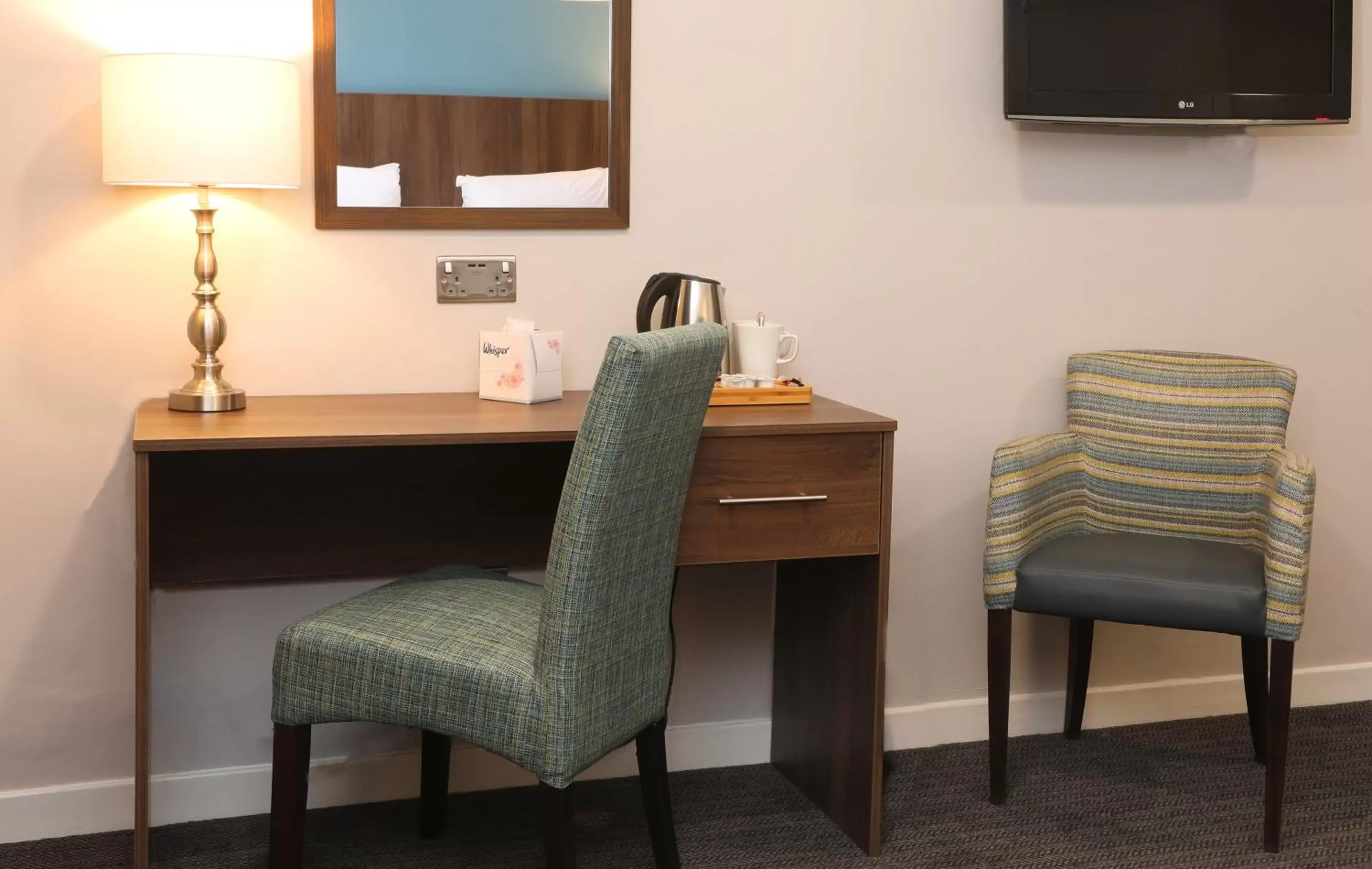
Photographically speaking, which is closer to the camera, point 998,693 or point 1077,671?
point 998,693

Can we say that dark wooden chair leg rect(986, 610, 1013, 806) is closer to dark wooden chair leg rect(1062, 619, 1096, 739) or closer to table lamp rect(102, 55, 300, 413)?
dark wooden chair leg rect(1062, 619, 1096, 739)

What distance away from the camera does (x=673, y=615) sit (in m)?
2.52

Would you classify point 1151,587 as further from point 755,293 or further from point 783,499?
point 755,293

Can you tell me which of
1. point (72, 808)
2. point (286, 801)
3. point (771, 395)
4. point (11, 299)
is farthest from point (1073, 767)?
point (11, 299)

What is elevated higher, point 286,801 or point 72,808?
point 286,801

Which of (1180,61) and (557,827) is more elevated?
(1180,61)

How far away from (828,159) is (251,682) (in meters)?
1.40

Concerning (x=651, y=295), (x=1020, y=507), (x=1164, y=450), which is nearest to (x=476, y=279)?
(x=651, y=295)

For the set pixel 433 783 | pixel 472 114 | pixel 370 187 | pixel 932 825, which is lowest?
pixel 932 825

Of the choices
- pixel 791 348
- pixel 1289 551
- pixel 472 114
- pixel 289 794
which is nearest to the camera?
pixel 289 794

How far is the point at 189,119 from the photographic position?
193cm

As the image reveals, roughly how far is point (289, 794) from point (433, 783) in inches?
15.6

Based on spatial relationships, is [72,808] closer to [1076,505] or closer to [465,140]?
[465,140]

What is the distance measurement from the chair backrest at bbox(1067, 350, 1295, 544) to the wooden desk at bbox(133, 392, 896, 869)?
2.07 ft
